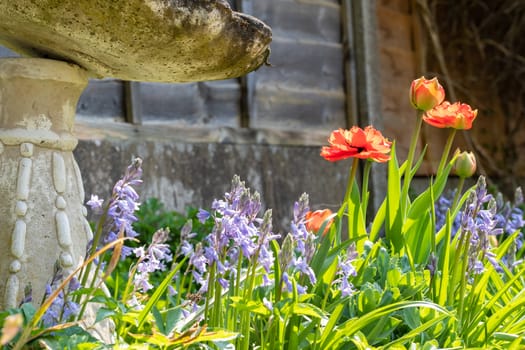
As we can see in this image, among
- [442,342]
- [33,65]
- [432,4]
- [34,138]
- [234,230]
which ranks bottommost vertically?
[442,342]

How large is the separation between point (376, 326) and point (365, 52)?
11.4ft

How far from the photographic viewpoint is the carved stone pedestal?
1.68 meters

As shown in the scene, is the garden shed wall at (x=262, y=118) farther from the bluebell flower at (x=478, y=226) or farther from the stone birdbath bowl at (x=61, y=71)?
the bluebell flower at (x=478, y=226)

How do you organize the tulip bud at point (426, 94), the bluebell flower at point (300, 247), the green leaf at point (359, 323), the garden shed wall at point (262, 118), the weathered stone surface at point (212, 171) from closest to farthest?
the bluebell flower at point (300, 247) → the green leaf at point (359, 323) → the tulip bud at point (426, 94) → the weathered stone surface at point (212, 171) → the garden shed wall at point (262, 118)

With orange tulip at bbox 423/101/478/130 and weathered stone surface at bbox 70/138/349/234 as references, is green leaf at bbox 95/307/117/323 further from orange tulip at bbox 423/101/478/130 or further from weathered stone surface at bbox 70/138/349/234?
weathered stone surface at bbox 70/138/349/234

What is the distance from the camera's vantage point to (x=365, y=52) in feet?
16.2

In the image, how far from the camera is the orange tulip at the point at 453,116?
2.05 meters

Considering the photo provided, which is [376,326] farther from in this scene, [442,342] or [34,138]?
[34,138]

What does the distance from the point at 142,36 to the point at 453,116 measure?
2.80ft

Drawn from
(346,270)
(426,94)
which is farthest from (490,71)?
(346,270)

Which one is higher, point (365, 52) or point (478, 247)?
point (365, 52)

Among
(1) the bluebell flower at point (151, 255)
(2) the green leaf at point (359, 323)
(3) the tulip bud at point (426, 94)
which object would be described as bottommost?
(2) the green leaf at point (359, 323)

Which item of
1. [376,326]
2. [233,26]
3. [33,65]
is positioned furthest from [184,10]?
[376,326]

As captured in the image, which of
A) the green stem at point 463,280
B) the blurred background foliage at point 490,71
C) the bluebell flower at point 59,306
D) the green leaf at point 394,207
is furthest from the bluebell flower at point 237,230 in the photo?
the blurred background foliage at point 490,71
